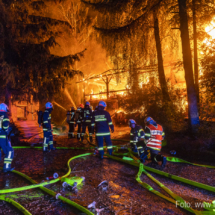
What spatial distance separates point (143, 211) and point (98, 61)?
30.5m

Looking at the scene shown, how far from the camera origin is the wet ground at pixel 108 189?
297 cm

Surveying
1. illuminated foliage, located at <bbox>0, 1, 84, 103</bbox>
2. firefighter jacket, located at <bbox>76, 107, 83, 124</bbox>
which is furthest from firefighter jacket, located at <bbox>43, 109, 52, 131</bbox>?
illuminated foliage, located at <bbox>0, 1, 84, 103</bbox>

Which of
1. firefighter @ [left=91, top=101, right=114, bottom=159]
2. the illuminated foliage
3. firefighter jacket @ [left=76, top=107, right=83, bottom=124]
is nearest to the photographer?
firefighter @ [left=91, top=101, right=114, bottom=159]

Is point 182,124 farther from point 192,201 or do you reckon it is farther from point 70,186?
point 70,186

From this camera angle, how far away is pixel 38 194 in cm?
354

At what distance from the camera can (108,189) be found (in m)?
3.70

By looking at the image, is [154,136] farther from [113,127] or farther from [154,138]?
[113,127]

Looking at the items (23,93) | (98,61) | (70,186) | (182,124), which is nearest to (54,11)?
(98,61)

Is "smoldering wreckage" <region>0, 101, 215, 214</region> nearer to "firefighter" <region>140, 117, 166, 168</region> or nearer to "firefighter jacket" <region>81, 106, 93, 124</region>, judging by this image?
"firefighter" <region>140, 117, 166, 168</region>

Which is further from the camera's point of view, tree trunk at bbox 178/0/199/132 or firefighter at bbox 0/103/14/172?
tree trunk at bbox 178/0/199/132

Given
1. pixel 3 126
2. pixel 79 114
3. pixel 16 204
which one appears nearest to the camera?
pixel 16 204

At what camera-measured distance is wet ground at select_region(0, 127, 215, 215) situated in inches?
117

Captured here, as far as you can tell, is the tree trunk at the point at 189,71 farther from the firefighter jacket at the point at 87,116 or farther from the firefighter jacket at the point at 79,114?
the firefighter jacket at the point at 79,114

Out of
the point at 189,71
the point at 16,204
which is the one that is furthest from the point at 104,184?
the point at 189,71
